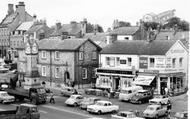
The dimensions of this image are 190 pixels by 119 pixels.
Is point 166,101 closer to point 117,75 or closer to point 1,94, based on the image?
point 117,75

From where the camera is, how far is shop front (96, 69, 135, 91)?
37.7 metres

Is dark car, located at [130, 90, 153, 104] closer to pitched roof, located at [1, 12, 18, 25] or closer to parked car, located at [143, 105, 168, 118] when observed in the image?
parked car, located at [143, 105, 168, 118]

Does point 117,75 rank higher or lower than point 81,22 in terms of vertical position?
lower

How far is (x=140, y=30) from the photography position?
158ft

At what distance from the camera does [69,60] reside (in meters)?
41.0

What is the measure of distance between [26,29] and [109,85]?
1229 inches

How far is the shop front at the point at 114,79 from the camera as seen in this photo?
124ft

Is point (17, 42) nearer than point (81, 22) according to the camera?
No

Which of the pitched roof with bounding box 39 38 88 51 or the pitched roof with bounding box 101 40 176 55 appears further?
the pitched roof with bounding box 39 38 88 51

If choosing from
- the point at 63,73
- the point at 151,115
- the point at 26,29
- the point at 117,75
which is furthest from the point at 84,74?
the point at 26,29

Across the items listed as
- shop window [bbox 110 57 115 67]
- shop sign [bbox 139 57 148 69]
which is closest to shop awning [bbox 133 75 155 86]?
shop sign [bbox 139 57 148 69]

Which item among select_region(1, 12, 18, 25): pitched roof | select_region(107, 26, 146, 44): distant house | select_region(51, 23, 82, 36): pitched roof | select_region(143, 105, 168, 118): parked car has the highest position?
select_region(1, 12, 18, 25): pitched roof

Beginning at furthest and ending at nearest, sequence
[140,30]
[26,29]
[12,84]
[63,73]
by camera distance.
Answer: [26,29], [140,30], [63,73], [12,84]

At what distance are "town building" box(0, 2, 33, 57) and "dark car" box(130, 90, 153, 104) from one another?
42.5 meters
